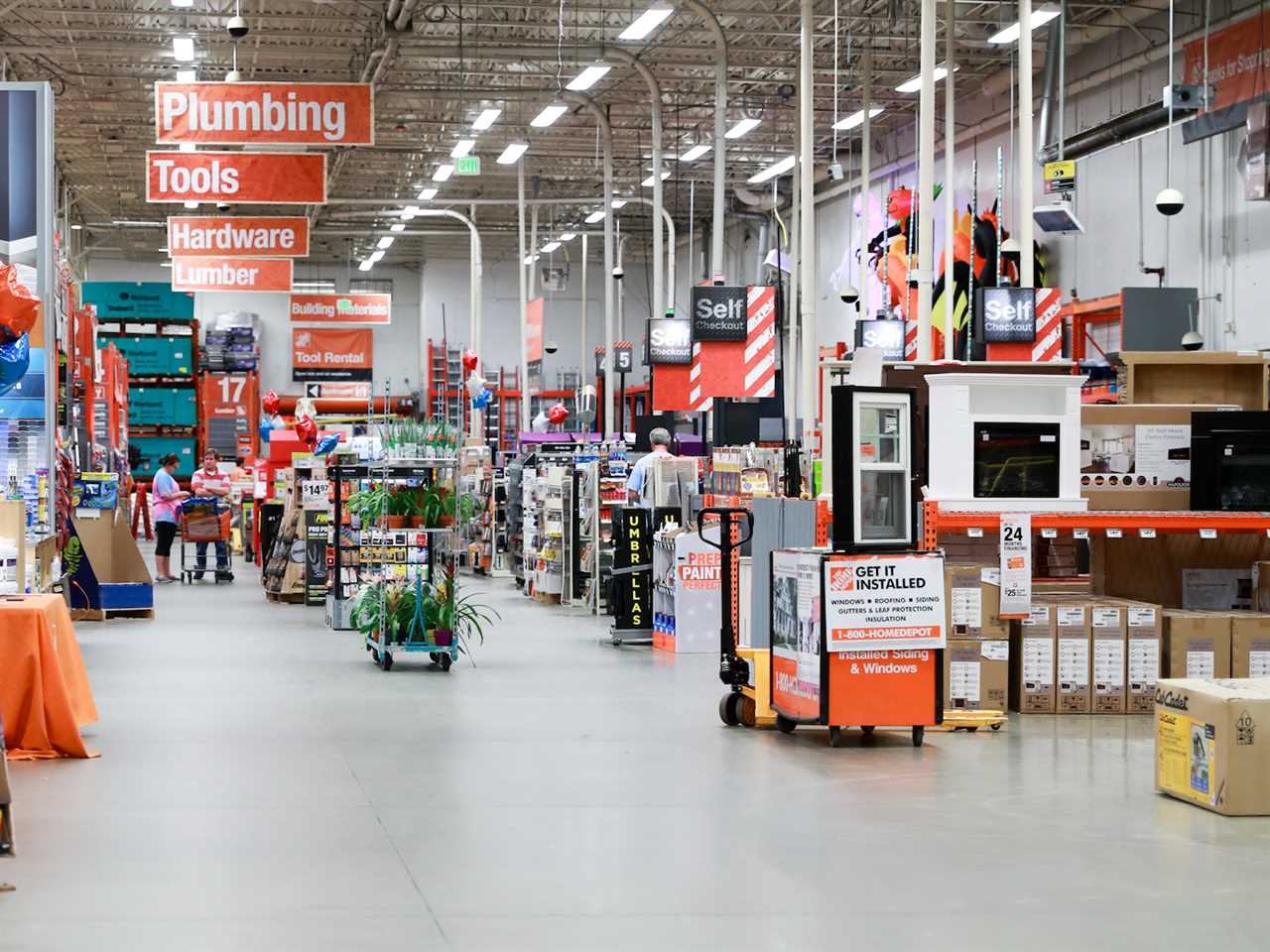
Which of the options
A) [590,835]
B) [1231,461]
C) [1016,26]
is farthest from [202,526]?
[590,835]

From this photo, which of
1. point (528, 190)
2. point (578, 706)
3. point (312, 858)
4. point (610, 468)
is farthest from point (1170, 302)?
point (528, 190)

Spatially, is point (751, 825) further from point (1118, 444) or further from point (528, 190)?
point (528, 190)

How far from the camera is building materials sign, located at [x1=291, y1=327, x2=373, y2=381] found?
3519 centimetres

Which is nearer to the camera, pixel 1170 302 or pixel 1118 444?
pixel 1118 444

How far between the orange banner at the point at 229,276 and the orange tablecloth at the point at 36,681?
1019 centimetres

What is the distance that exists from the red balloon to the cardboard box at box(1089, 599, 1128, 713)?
561 cm

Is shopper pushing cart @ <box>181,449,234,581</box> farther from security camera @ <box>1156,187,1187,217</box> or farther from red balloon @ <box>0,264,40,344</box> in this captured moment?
red balloon @ <box>0,264,40,344</box>

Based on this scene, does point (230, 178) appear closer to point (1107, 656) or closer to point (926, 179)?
point (926, 179)

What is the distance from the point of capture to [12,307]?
24.1 ft

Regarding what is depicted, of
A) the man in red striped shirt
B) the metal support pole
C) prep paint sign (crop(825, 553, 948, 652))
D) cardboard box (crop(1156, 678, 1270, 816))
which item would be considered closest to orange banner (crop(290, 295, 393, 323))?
the man in red striped shirt

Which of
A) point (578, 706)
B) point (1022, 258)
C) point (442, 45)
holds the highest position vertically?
point (442, 45)

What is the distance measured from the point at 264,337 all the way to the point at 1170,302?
28.1 metres

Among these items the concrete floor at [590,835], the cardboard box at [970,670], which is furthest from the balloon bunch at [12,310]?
the cardboard box at [970,670]

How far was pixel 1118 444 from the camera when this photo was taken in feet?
33.3
